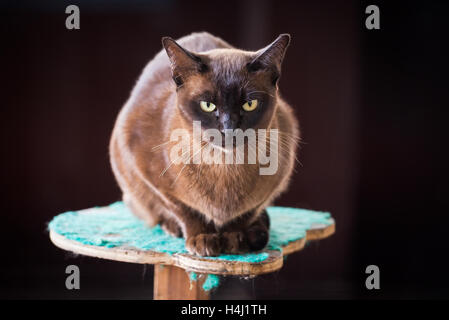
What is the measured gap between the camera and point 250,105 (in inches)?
39.8

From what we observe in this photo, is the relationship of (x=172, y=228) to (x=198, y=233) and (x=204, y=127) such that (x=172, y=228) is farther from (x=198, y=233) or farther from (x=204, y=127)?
(x=204, y=127)

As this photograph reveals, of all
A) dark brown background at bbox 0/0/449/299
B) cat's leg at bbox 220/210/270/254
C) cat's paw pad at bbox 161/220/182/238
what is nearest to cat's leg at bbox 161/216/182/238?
cat's paw pad at bbox 161/220/182/238

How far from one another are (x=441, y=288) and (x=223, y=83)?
4.40 ft

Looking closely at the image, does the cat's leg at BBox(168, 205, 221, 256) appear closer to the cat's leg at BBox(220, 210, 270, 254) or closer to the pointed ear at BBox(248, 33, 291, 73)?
the cat's leg at BBox(220, 210, 270, 254)

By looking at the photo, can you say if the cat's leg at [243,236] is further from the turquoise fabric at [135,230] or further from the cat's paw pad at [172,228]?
the cat's paw pad at [172,228]

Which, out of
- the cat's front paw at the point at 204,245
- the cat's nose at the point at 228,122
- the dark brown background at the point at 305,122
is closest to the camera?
the cat's nose at the point at 228,122

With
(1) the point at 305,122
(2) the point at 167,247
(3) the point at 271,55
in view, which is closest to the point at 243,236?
(2) the point at 167,247

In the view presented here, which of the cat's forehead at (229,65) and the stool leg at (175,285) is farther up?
the cat's forehead at (229,65)

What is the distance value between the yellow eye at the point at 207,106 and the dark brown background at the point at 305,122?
38.2 inches

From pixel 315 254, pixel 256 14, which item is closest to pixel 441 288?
pixel 315 254

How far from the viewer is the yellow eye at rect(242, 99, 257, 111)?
1002 mm

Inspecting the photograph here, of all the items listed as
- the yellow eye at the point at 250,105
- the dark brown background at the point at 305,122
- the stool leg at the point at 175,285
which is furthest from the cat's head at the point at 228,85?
the dark brown background at the point at 305,122

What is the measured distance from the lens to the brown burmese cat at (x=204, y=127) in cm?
102

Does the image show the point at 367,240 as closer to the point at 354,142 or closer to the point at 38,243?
the point at 354,142
